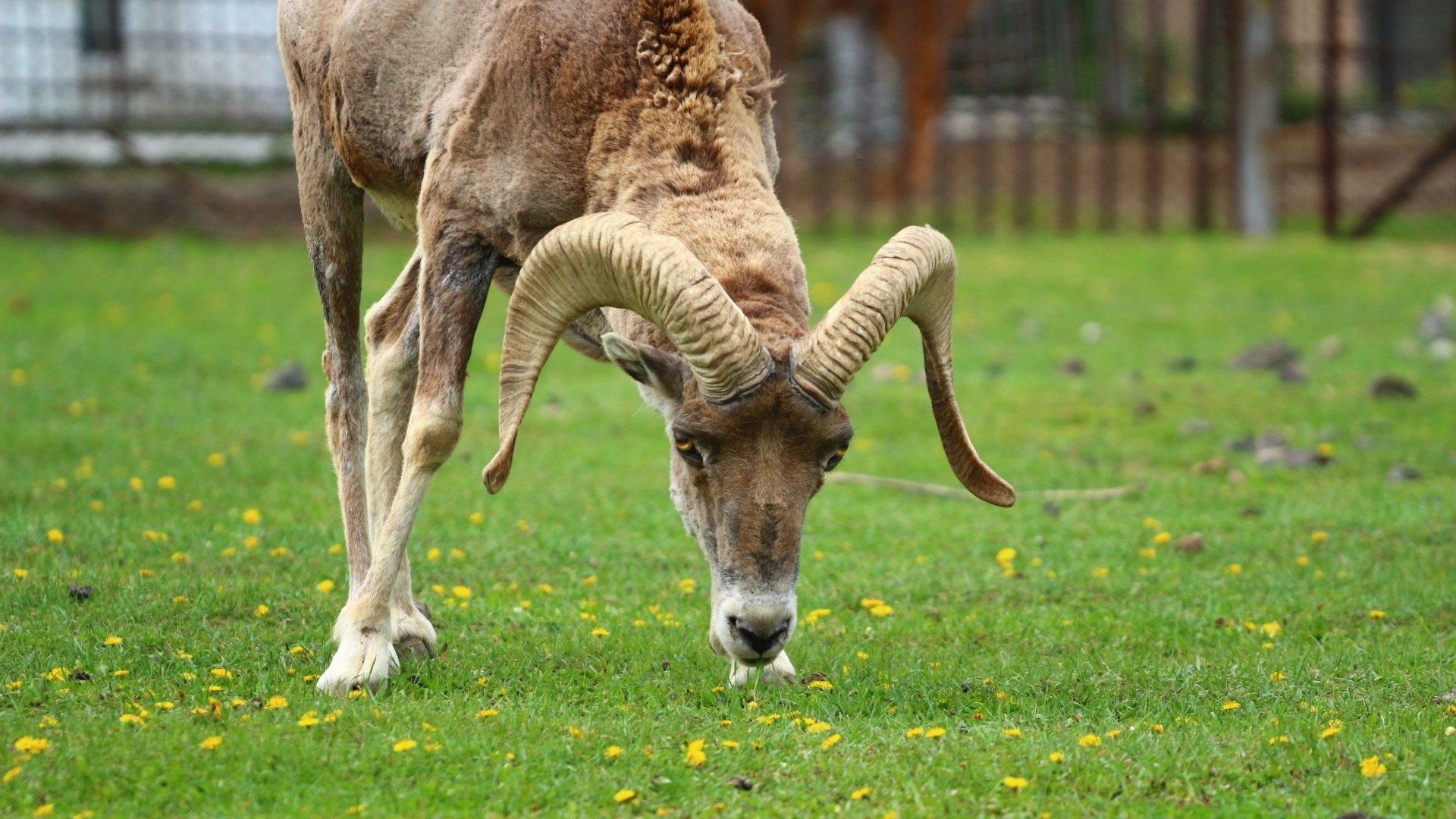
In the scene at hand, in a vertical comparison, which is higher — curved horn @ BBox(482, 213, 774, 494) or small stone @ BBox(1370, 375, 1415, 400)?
curved horn @ BBox(482, 213, 774, 494)

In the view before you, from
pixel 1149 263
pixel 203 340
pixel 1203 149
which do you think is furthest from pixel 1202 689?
pixel 1203 149

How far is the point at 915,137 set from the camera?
84.8 feet

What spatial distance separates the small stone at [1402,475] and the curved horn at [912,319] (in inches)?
195

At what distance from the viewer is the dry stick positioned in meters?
10.6

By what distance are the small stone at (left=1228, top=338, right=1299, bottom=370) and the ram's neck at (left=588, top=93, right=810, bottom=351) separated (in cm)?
931

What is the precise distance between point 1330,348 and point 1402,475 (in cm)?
535

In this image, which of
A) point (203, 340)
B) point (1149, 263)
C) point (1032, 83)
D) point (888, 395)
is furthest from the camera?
point (1032, 83)

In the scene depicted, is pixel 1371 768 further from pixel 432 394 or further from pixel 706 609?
pixel 432 394

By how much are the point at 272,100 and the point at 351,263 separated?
19.1m

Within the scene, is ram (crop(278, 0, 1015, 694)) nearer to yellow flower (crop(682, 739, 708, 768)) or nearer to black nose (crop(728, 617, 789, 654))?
black nose (crop(728, 617, 789, 654))

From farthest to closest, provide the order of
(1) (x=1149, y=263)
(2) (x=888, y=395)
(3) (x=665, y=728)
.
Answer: (1) (x=1149, y=263) → (2) (x=888, y=395) → (3) (x=665, y=728)

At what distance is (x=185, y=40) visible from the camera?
25.4m

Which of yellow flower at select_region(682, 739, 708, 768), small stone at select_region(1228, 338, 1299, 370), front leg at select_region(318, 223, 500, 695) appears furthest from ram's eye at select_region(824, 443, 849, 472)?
small stone at select_region(1228, 338, 1299, 370)

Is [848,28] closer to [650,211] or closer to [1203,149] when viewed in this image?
[1203,149]
